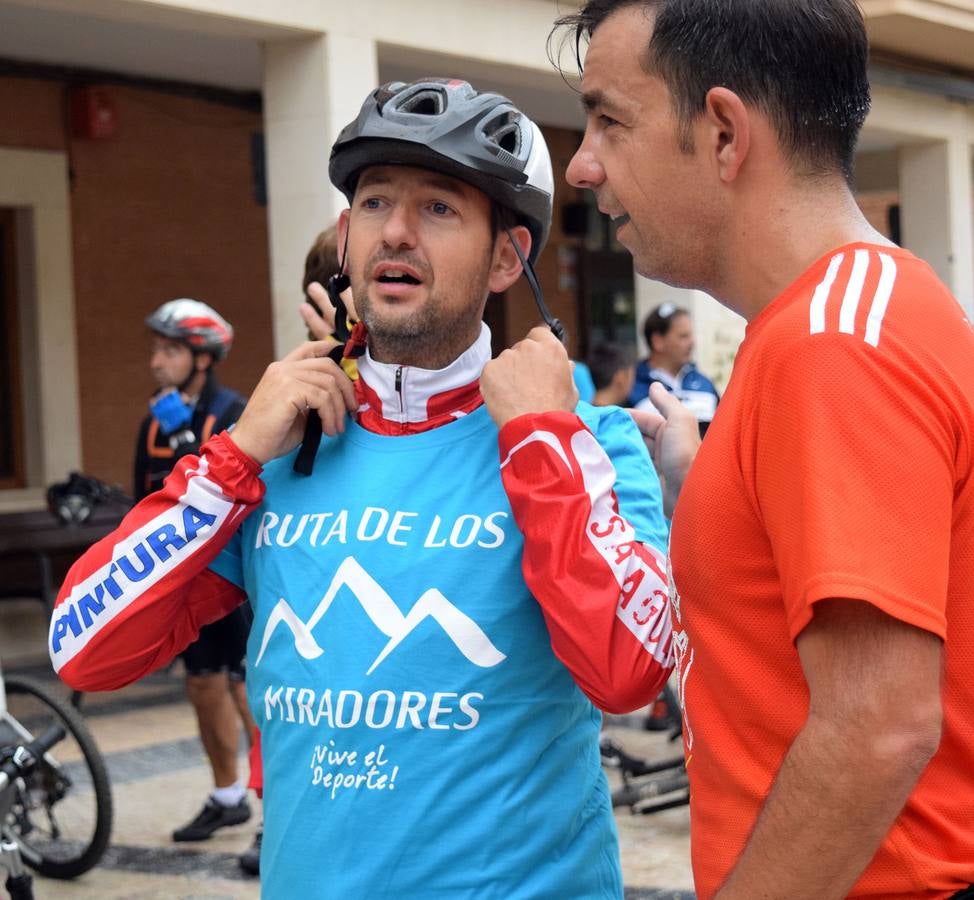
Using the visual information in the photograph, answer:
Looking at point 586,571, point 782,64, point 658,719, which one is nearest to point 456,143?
point 586,571

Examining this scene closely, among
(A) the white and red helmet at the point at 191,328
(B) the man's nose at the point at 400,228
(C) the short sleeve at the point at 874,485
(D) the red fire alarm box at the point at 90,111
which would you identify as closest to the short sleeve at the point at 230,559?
(B) the man's nose at the point at 400,228

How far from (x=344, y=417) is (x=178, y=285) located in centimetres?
980

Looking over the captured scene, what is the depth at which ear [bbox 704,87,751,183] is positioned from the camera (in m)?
1.58

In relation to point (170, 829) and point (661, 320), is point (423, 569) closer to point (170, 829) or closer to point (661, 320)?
point (170, 829)

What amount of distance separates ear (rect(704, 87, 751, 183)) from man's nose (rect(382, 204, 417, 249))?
0.78 meters

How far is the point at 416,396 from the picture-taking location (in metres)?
2.37

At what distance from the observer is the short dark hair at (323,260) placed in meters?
3.82

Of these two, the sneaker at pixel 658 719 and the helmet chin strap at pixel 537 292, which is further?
the sneaker at pixel 658 719

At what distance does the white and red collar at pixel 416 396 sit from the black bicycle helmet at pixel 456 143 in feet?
0.88

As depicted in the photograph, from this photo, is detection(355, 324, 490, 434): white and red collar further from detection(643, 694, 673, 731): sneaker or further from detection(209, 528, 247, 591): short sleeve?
detection(643, 694, 673, 731): sneaker

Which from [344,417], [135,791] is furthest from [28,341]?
[344,417]

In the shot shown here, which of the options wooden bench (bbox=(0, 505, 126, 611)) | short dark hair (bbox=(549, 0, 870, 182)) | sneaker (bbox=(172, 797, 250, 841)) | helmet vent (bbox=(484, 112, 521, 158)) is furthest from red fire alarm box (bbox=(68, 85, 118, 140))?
short dark hair (bbox=(549, 0, 870, 182))

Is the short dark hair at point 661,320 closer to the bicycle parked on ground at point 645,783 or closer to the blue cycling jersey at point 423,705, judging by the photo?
the bicycle parked on ground at point 645,783

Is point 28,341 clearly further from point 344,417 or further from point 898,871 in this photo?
point 898,871
